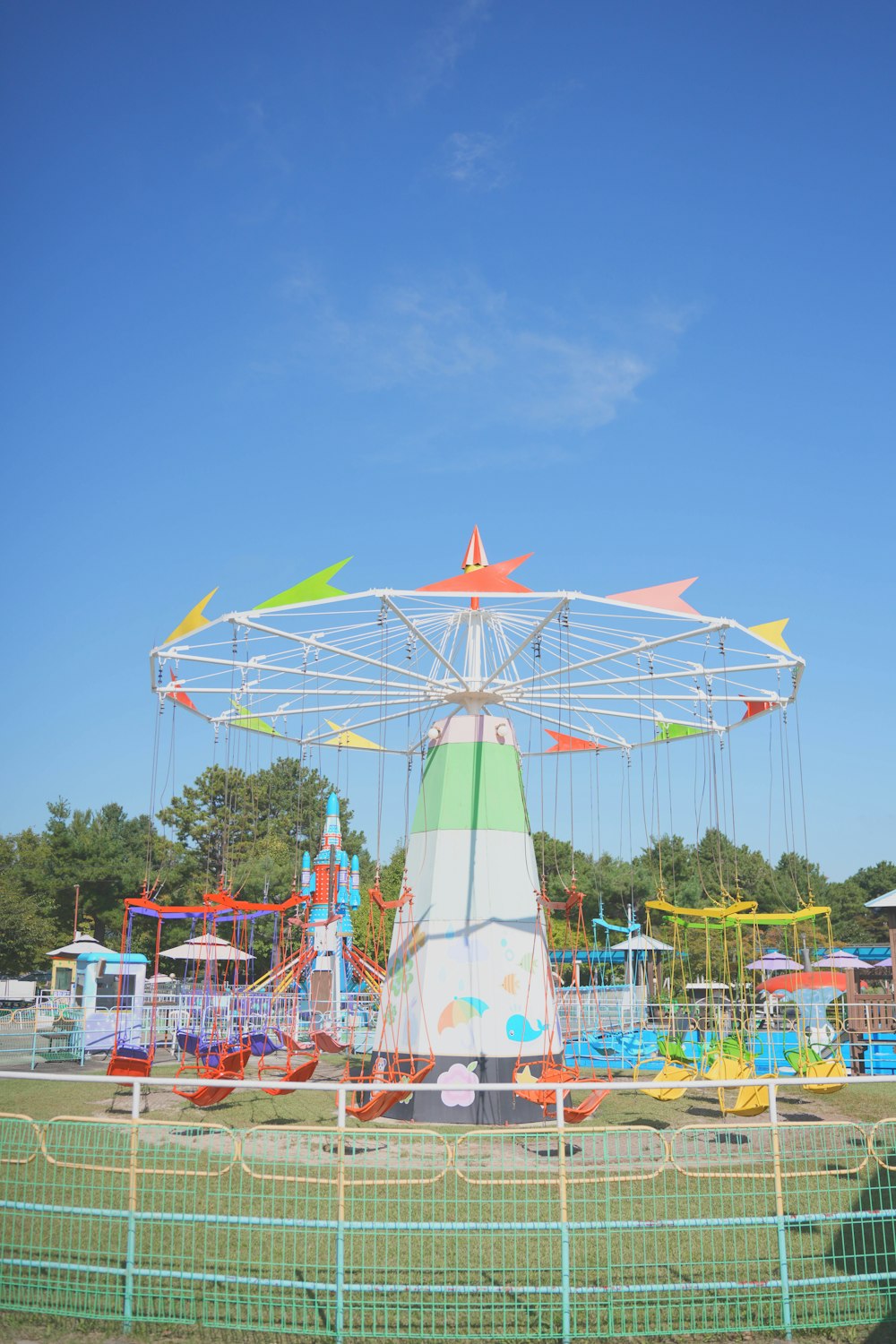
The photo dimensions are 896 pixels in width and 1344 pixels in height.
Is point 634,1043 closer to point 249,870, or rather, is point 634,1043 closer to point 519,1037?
point 519,1037

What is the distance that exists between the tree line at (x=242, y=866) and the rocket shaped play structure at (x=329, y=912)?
1286 cm

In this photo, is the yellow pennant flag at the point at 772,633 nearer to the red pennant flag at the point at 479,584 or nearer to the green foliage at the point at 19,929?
the red pennant flag at the point at 479,584

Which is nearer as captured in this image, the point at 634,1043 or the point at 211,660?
the point at 211,660

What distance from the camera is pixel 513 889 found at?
1496cm

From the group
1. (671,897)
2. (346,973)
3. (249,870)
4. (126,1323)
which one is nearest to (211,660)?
(126,1323)

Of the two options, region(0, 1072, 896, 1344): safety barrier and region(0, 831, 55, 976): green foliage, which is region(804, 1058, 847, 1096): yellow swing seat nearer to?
region(0, 1072, 896, 1344): safety barrier

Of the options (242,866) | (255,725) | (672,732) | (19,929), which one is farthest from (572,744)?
(242,866)

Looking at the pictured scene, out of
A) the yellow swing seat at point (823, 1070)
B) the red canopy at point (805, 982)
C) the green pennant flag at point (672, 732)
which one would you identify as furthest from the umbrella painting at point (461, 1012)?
the green pennant flag at point (672, 732)

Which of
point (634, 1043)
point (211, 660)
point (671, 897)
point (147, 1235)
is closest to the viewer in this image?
point (147, 1235)

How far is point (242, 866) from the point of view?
52.4m

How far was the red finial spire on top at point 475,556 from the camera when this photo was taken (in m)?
16.7

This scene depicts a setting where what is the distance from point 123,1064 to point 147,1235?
693cm

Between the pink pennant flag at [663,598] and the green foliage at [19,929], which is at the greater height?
the pink pennant flag at [663,598]

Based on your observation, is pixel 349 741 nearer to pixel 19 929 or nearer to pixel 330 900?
pixel 330 900
